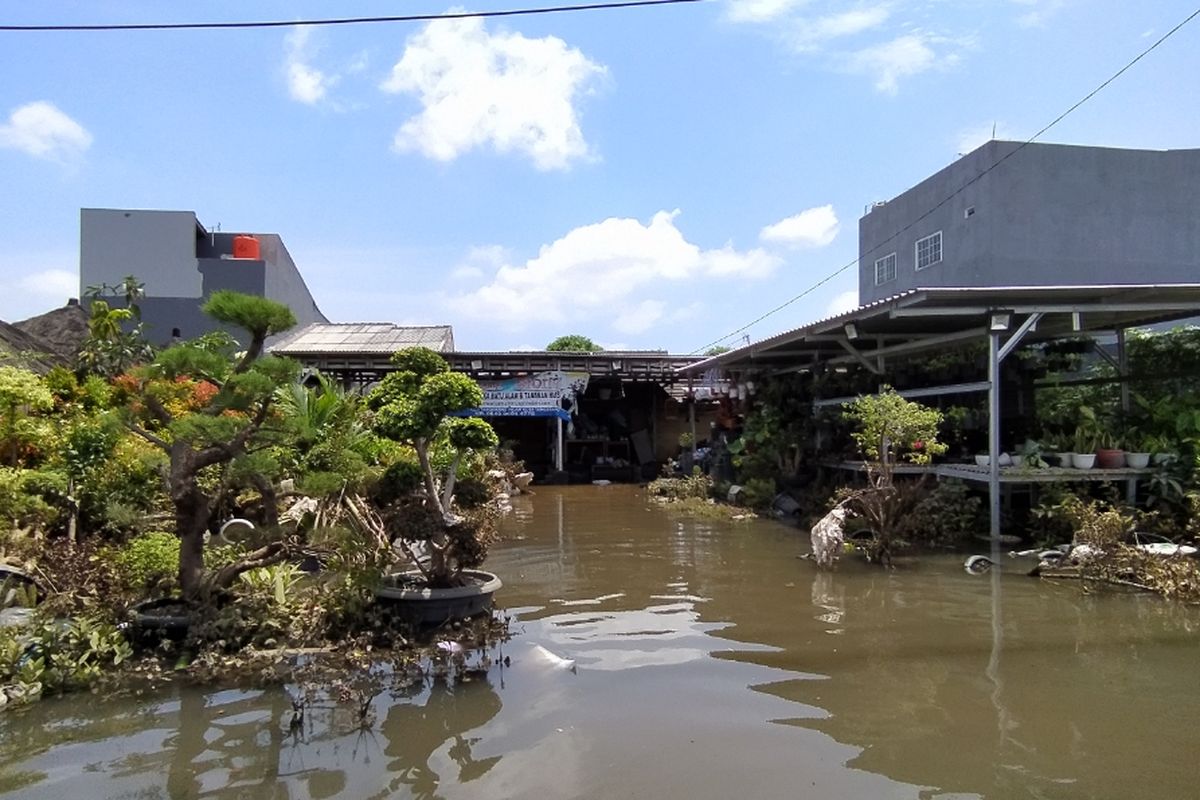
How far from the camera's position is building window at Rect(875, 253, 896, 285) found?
22814 millimetres

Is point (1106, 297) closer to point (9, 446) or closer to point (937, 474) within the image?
point (937, 474)

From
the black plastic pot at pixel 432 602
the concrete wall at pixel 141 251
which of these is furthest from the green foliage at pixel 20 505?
the concrete wall at pixel 141 251

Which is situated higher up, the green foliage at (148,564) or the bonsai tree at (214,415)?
the bonsai tree at (214,415)

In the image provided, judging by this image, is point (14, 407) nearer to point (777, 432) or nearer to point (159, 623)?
point (159, 623)

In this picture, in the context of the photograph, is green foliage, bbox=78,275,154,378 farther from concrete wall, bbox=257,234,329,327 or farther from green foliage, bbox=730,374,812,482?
green foliage, bbox=730,374,812,482

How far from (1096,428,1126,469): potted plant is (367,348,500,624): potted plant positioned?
729cm

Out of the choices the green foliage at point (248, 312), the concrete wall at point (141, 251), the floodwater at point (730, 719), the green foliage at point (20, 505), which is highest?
the concrete wall at point (141, 251)

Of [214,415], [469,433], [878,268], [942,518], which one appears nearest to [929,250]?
[878,268]

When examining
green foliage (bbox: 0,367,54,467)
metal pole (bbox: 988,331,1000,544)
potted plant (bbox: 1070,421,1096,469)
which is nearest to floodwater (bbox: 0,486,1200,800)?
metal pole (bbox: 988,331,1000,544)

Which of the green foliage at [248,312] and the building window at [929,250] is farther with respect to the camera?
the building window at [929,250]

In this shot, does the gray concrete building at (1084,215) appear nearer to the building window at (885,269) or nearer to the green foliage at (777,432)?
the building window at (885,269)

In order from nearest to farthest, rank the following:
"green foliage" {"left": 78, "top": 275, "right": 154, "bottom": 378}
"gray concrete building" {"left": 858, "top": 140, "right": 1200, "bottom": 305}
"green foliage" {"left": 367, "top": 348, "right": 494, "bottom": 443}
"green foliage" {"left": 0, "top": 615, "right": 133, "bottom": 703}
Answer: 1. "green foliage" {"left": 0, "top": 615, "right": 133, "bottom": 703}
2. "green foliage" {"left": 367, "top": 348, "right": 494, "bottom": 443}
3. "green foliage" {"left": 78, "top": 275, "right": 154, "bottom": 378}
4. "gray concrete building" {"left": 858, "top": 140, "right": 1200, "bottom": 305}

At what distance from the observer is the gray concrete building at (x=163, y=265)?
2452 centimetres

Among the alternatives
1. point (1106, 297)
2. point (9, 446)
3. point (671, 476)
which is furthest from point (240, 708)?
point (671, 476)
